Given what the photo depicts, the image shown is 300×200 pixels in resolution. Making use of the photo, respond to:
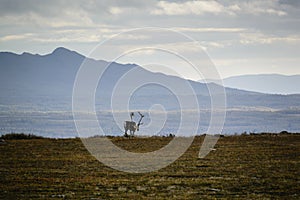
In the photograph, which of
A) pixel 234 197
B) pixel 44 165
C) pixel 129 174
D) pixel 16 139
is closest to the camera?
pixel 234 197

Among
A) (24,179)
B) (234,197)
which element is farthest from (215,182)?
(24,179)

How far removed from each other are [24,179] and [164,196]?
6942mm

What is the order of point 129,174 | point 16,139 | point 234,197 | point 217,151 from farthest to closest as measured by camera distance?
point 16,139, point 217,151, point 129,174, point 234,197

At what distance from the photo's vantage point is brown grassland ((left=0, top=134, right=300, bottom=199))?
23.0m

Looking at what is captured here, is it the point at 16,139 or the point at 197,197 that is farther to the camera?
the point at 16,139

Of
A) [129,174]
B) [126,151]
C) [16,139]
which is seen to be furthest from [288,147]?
[16,139]

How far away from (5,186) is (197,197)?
7.48 m

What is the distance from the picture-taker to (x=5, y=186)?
81.2 feet

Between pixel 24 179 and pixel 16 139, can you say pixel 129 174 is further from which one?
pixel 16 139

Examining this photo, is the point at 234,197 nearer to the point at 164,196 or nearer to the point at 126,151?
the point at 164,196

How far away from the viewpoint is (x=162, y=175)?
2769cm

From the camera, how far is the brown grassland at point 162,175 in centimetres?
2303

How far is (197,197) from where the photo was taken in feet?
72.8

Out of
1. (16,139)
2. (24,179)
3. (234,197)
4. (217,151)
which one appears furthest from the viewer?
(16,139)
